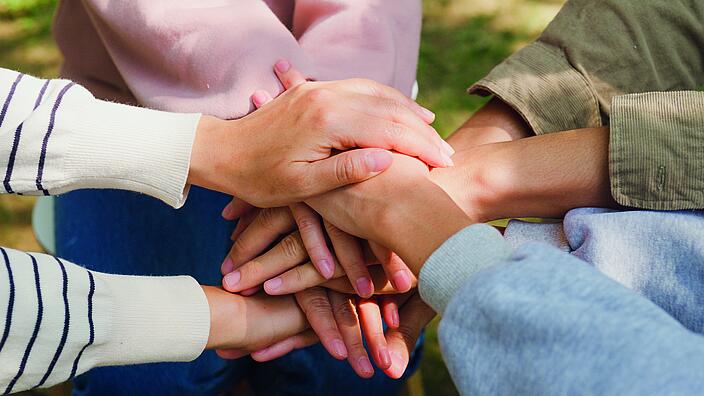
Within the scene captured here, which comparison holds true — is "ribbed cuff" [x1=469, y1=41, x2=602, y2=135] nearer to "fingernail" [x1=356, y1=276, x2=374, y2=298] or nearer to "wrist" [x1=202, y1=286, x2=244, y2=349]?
"fingernail" [x1=356, y1=276, x2=374, y2=298]

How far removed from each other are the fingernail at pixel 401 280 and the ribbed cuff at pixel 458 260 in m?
0.22

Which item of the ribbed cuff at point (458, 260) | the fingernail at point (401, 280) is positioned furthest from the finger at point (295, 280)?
the ribbed cuff at point (458, 260)

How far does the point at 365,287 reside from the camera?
1126 mm

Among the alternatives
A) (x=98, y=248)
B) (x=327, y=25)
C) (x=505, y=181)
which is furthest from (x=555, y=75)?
(x=98, y=248)

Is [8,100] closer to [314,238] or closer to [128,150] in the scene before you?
[128,150]

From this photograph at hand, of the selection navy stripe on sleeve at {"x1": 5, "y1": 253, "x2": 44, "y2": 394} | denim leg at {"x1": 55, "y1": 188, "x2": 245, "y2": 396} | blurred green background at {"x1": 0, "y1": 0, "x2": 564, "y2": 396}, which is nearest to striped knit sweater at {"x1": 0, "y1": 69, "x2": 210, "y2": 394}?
navy stripe on sleeve at {"x1": 5, "y1": 253, "x2": 44, "y2": 394}

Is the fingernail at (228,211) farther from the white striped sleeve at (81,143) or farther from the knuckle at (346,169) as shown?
the knuckle at (346,169)

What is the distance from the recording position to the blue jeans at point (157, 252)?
4.30ft

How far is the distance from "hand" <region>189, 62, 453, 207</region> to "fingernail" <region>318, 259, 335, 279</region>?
0.30 feet

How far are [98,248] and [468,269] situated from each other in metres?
0.74

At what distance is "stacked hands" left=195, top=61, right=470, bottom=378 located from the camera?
1.07 meters

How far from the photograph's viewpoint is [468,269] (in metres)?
0.79

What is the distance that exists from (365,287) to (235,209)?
233mm

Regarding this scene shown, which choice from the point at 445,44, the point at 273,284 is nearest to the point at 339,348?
the point at 273,284
